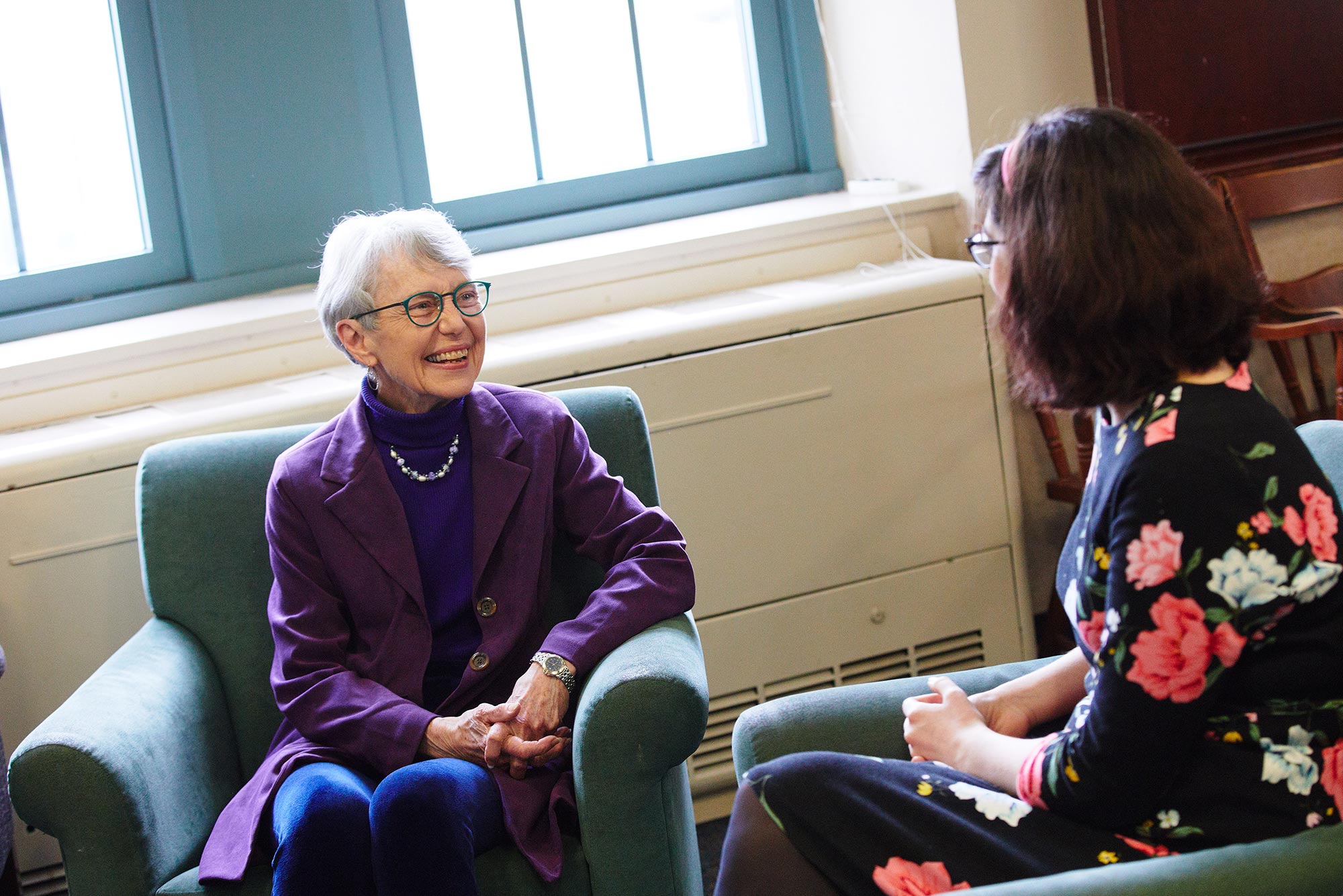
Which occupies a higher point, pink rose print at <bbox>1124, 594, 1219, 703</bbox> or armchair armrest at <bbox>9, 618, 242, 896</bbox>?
pink rose print at <bbox>1124, 594, 1219, 703</bbox>

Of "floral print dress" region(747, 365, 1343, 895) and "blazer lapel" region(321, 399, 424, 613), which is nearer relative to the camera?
"floral print dress" region(747, 365, 1343, 895)

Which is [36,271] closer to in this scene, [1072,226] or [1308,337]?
[1072,226]

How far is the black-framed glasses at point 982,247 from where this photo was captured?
1198 mm

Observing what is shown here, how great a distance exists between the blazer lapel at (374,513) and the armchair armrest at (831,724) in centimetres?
53

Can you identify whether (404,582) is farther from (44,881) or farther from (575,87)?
(575,87)

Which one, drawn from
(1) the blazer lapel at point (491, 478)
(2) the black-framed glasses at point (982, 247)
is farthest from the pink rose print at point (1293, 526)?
(1) the blazer lapel at point (491, 478)

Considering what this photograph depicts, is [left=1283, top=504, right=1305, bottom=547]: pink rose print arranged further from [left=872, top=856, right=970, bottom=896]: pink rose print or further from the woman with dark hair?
[left=872, top=856, right=970, bottom=896]: pink rose print

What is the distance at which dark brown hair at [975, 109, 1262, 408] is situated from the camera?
107cm

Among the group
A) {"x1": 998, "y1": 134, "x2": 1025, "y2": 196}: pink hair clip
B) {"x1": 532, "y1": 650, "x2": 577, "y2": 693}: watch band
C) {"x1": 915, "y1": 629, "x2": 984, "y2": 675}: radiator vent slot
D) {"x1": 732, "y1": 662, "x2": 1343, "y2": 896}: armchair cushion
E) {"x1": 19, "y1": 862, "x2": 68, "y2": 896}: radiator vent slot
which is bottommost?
{"x1": 19, "y1": 862, "x2": 68, "y2": 896}: radiator vent slot

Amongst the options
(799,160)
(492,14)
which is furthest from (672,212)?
(492,14)

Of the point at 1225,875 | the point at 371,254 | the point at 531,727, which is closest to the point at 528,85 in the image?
the point at 371,254

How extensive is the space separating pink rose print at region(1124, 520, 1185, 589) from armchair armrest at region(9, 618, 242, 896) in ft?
3.94

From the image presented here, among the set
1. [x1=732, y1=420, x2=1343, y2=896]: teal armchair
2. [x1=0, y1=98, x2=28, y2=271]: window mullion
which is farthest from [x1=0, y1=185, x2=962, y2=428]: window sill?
[x1=732, y1=420, x2=1343, y2=896]: teal armchair

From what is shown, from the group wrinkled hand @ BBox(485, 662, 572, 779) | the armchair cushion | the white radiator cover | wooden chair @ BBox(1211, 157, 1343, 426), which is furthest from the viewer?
wooden chair @ BBox(1211, 157, 1343, 426)
